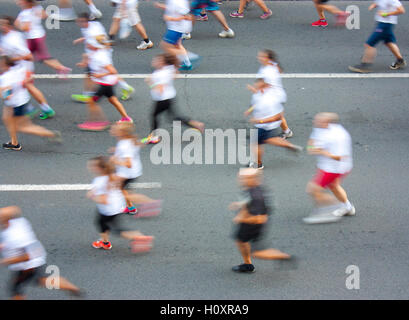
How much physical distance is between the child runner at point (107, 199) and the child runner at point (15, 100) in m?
2.77

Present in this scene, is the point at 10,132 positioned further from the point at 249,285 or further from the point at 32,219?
the point at 249,285

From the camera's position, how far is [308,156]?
9891mm

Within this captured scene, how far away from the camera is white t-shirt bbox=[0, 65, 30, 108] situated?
948 cm

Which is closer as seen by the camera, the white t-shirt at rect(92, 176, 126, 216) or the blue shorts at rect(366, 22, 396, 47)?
the white t-shirt at rect(92, 176, 126, 216)

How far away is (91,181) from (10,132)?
5.88ft

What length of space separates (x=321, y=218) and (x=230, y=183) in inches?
63.3

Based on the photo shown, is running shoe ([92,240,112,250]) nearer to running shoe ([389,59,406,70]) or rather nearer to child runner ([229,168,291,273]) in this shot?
child runner ([229,168,291,273])

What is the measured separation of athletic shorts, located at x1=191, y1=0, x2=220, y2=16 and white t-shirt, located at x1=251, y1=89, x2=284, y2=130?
182 inches

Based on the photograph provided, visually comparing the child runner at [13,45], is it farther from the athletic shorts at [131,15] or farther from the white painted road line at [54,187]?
the athletic shorts at [131,15]

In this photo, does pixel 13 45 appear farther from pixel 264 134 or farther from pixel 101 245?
pixel 264 134

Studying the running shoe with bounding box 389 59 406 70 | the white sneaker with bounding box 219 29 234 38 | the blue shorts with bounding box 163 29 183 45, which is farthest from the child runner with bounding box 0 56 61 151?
the running shoe with bounding box 389 59 406 70

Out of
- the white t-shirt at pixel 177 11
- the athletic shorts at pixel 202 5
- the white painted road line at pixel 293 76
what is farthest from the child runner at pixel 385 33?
the white t-shirt at pixel 177 11

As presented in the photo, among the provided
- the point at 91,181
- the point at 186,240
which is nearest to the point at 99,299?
the point at 186,240

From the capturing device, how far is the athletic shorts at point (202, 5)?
1317 cm
